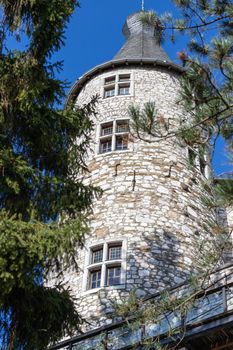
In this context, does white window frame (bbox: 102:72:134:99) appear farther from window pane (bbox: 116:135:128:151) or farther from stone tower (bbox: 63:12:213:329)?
window pane (bbox: 116:135:128:151)

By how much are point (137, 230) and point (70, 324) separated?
19.8 ft

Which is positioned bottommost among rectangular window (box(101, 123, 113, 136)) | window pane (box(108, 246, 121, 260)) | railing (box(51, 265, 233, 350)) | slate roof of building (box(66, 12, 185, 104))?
railing (box(51, 265, 233, 350))

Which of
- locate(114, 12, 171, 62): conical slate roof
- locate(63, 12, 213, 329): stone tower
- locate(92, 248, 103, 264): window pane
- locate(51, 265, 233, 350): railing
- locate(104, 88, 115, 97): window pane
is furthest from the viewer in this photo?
locate(114, 12, 171, 62): conical slate roof

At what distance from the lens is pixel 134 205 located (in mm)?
15086

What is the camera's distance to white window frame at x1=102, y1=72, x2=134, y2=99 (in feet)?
60.3

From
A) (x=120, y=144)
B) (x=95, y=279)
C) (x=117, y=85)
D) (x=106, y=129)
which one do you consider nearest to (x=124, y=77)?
(x=117, y=85)

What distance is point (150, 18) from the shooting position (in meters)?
9.25

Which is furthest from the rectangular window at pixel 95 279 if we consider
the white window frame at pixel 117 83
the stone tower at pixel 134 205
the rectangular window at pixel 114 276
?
the white window frame at pixel 117 83

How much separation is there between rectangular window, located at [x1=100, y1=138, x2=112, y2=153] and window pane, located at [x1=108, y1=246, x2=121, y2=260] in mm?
3202

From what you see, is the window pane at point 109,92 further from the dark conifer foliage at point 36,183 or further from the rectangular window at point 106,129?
the dark conifer foliage at point 36,183

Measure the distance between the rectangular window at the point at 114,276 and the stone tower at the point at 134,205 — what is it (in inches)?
0.9

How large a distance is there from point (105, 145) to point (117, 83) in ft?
7.59

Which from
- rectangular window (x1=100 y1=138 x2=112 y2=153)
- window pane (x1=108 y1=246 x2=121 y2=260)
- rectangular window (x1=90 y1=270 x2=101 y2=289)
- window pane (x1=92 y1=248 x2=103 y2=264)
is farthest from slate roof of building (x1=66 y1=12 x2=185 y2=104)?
rectangular window (x1=90 y1=270 x2=101 y2=289)

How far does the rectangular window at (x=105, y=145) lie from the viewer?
16938 millimetres
